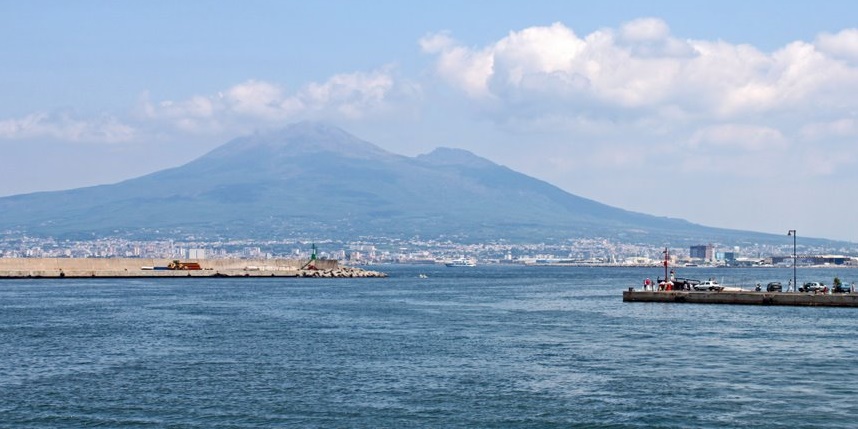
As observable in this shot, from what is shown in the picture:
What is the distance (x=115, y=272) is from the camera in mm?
172375

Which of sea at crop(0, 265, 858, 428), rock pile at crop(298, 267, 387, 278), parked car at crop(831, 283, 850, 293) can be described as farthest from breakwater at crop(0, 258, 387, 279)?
parked car at crop(831, 283, 850, 293)

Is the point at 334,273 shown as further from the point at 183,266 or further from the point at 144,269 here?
the point at 144,269

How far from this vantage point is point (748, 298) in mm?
87188

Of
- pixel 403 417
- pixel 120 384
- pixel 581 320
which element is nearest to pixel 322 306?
pixel 581 320

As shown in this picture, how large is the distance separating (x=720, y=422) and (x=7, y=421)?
21.5 meters

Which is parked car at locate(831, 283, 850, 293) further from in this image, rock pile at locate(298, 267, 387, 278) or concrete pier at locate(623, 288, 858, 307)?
rock pile at locate(298, 267, 387, 278)

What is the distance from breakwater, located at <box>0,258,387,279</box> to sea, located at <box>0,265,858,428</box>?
91782 millimetres

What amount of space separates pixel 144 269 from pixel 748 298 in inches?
4517

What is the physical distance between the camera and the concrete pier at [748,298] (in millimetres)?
83562

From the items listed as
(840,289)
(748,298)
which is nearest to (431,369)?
(748,298)

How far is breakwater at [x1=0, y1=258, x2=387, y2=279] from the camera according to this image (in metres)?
166

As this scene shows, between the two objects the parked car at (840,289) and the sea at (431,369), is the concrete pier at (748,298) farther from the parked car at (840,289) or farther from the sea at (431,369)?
the parked car at (840,289)

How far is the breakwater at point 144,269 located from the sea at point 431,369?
301 ft

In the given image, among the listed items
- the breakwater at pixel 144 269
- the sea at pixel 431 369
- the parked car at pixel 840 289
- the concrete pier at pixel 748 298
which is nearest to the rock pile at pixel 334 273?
the breakwater at pixel 144 269
